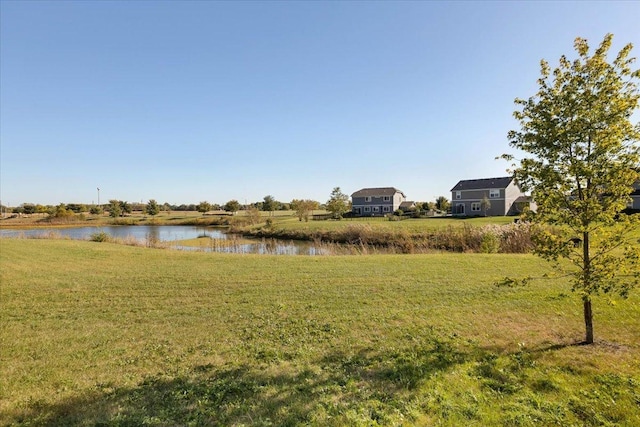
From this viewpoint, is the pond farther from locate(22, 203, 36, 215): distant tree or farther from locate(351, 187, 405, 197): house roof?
locate(22, 203, 36, 215): distant tree

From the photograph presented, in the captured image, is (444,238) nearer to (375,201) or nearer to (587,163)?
(587,163)

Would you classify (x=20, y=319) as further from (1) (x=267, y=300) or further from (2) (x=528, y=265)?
(2) (x=528, y=265)

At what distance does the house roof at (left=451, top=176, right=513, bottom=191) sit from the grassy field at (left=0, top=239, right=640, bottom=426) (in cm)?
4116

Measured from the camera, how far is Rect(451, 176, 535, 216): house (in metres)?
45.1

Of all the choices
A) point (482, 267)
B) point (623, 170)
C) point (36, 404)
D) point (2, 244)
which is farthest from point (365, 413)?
point (2, 244)

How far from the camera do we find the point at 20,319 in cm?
680

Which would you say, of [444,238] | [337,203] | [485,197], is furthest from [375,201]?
[444,238]

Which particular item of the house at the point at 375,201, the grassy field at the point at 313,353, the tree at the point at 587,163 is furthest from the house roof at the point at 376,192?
the tree at the point at 587,163

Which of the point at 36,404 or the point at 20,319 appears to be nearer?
the point at 36,404

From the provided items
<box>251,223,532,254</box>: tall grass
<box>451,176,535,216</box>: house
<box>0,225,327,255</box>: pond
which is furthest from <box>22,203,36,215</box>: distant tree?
<box>451,176,535,216</box>: house

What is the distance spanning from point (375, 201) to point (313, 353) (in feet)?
191

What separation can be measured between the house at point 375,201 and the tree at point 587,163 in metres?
55.0

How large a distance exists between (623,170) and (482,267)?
7.16 meters

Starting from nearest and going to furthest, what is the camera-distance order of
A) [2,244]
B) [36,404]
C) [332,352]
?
[36,404] < [332,352] < [2,244]
